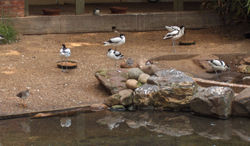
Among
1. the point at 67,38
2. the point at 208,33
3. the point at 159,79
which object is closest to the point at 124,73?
the point at 159,79

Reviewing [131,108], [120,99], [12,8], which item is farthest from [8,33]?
[131,108]

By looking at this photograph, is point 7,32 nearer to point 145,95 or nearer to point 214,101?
point 145,95

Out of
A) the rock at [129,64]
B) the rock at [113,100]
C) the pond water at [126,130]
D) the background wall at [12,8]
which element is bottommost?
the pond water at [126,130]

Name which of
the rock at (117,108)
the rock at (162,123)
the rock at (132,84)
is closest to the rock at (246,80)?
the rock at (162,123)

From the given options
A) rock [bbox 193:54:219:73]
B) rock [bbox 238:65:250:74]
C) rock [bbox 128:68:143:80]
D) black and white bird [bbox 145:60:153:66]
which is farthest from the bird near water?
rock [bbox 128:68:143:80]

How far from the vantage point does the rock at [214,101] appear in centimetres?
991

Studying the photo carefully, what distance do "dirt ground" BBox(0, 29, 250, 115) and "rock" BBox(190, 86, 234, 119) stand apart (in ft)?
7.61

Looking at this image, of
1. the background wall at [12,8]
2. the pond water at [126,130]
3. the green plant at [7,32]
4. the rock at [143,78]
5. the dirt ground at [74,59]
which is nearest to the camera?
the pond water at [126,130]

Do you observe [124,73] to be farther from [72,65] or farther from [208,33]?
[208,33]

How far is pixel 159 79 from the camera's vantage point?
35.5 feet

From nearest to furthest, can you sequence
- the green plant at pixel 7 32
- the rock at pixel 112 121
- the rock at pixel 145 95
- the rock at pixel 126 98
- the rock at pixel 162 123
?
the rock at pixel 162 123 < the rock at pixel 112 121 < the rock at pixel 145 95 < the rock at pixel 126 98 < the green plant at pixel 7 32

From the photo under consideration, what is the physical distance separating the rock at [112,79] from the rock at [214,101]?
1862 mm

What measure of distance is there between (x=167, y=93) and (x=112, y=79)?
1496 millimetres

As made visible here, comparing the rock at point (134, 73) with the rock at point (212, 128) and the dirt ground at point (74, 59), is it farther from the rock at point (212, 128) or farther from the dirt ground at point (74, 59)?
the rock at point (212, 128)
